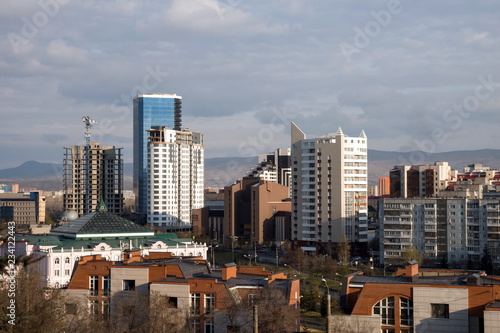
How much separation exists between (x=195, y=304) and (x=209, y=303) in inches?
21.4

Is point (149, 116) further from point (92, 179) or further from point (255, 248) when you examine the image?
point (255, 248)

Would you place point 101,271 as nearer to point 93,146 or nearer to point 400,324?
point 400,324

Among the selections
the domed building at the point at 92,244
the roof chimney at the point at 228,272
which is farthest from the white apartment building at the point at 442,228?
the roof chimney at the point at 228,272

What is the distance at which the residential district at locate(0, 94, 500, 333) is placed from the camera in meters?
27.4

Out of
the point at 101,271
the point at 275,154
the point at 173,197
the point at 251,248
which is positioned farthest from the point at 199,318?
the point at 275,154

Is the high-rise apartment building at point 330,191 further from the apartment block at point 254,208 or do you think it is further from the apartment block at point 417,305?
the apartment block at point 417,305

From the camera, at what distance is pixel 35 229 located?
3009 inches

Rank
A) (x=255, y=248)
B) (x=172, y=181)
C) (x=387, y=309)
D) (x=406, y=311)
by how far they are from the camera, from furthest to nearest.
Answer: (x=172, y=181) < (x=255, y=248) < (x=387, y=309) < (x=406, y=311)

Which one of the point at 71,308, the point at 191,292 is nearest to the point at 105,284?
the point at 71,308

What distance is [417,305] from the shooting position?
27.4 meters

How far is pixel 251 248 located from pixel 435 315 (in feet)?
Result: 207

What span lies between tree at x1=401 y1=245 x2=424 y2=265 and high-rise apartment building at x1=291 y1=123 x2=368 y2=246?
386 inches

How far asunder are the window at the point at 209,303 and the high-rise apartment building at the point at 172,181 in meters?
82.5

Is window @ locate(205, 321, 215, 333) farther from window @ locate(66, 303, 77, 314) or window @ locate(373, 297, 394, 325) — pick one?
window @ locate(373, 297, 394, 325)
